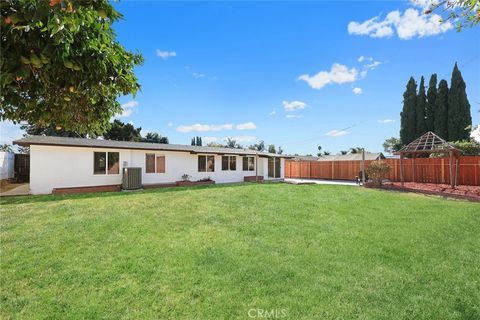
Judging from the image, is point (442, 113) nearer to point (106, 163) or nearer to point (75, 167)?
point (106, 163)

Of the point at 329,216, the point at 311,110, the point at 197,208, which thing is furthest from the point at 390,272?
the point at 311,110

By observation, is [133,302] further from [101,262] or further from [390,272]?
[390,272]

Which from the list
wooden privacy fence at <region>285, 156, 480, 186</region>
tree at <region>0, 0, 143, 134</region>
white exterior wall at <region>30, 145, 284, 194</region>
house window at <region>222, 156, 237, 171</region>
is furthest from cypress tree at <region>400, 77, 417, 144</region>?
tree at <region>0, 0, 143, 134</region>

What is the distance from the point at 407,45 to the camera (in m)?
12.5

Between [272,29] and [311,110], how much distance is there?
14.3 meters

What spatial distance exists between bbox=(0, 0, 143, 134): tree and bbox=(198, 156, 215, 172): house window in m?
16.1

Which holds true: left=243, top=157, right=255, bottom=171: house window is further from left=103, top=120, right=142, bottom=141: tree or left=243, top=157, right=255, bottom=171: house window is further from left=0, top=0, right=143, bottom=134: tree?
left=0, top=0, right=143, bottom=134: tree

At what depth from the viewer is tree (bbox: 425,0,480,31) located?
304cm

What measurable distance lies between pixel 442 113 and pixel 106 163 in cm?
3284

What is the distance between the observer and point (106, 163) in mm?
14867

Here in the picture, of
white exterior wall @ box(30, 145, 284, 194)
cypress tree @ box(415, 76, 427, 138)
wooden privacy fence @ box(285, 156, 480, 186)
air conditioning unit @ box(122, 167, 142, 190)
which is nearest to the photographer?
white exterior wall @ box(30, 145, 284, 194)

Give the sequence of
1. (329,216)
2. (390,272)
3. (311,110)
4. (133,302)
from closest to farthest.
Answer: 1. (133,302)
2. (390,272)
3. (329,216)
4. (311,110)

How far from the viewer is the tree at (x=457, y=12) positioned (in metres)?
3.04

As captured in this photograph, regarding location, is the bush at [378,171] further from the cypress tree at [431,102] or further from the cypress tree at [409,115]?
the cypress tree at [409,115]
